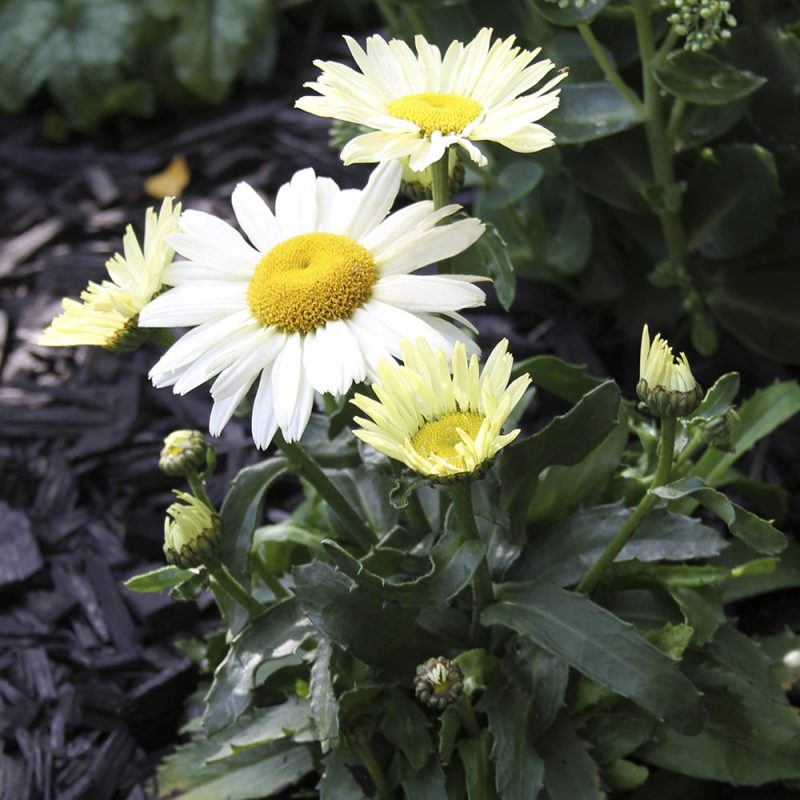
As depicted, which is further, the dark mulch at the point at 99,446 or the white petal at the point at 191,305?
the dark mulch at the point at 99,446

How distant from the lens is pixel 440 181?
1.36 m

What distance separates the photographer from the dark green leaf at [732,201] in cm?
207


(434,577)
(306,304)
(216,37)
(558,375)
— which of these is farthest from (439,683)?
(216,37)

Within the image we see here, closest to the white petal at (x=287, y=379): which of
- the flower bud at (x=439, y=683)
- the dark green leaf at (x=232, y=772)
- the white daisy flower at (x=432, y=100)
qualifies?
the white daisy flower at (x=432, y=100)

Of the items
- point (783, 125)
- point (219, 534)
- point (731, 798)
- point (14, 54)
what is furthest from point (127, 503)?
point (14, 54)

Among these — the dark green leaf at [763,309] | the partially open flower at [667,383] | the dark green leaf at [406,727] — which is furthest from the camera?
the dark green leaf at [763,309]

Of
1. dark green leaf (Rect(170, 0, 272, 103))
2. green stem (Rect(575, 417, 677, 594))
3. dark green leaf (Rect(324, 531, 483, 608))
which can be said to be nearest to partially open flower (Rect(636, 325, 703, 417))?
green stem (Rect(575, 417, 677, 594))

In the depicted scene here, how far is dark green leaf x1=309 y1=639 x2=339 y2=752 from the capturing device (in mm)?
1371

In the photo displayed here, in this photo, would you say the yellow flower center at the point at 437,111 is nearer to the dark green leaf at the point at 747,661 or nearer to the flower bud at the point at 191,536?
the flower bud at the point at 191,536

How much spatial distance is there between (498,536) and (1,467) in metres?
1.26

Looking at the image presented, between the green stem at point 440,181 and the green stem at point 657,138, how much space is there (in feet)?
2.10

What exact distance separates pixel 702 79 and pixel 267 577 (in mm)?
1056

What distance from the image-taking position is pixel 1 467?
242cm

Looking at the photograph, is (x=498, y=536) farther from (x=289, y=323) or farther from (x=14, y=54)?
(x=14, y=54)
